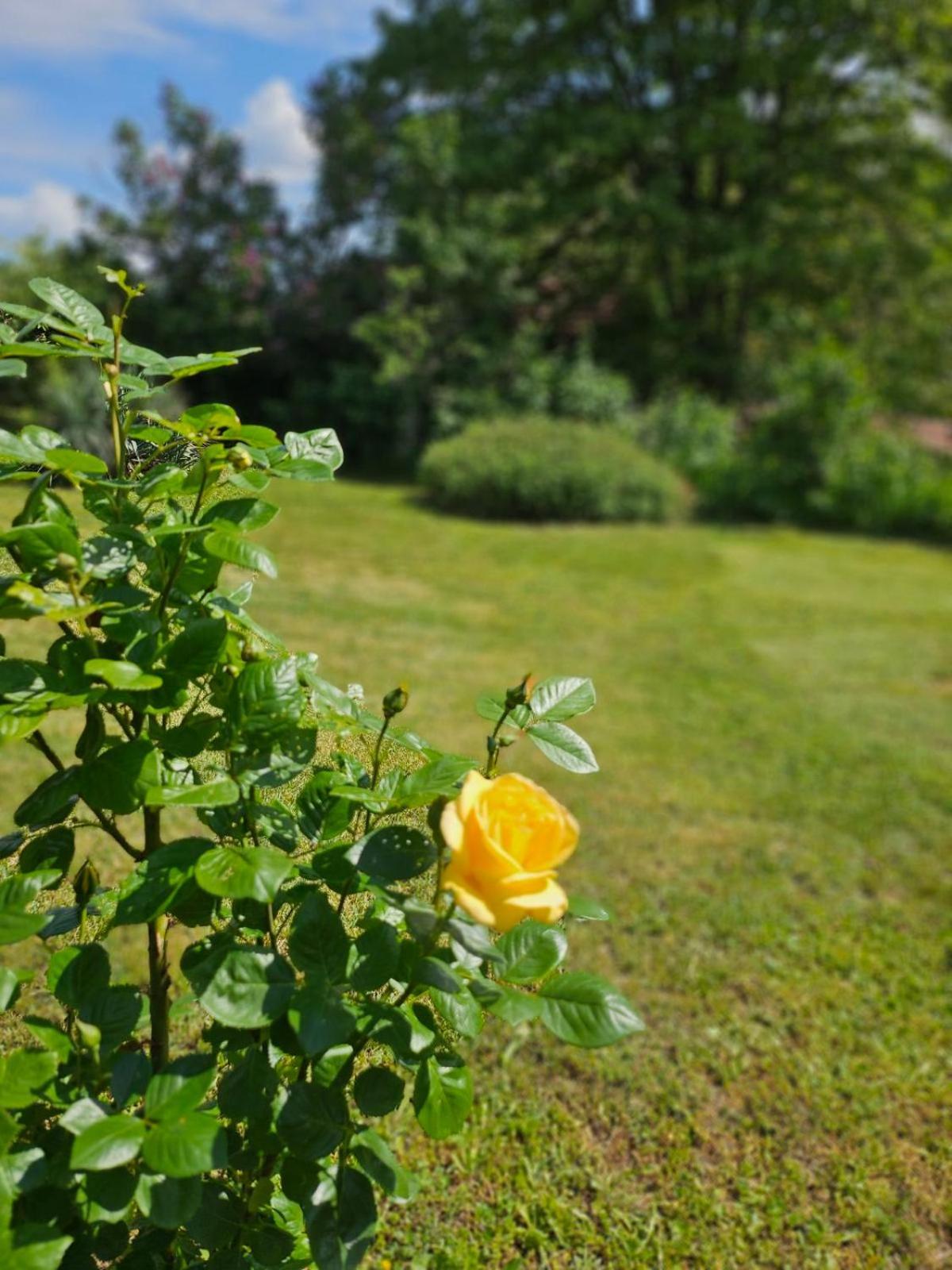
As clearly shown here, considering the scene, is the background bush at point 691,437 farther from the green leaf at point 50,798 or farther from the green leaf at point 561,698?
the green leaf at point 50,798

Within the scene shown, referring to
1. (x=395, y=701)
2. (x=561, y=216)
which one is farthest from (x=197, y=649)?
(x=561, y=216)

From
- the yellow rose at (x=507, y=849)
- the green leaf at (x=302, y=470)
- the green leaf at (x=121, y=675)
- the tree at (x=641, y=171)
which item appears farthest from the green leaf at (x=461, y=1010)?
the tree at (x=641, y=171)

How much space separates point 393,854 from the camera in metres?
0.94

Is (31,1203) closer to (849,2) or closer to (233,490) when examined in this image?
(233,490)

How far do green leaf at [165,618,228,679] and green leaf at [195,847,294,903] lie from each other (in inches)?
6.9

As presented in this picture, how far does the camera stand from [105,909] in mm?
1157

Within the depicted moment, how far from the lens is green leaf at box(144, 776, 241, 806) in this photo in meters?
0.89

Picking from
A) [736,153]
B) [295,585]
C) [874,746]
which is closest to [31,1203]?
[874,746]

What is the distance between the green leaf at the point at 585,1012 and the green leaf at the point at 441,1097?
0.15 m

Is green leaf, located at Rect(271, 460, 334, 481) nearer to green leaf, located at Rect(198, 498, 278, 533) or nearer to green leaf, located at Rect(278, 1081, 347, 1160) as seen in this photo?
green leaf, located at Rect(198, 498, 278, 533)

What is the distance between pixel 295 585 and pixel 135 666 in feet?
18.9

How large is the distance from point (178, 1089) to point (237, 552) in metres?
0.48

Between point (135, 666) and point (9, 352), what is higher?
point (9, 352)

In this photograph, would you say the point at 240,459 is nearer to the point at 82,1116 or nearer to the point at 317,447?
the point at 317,447
